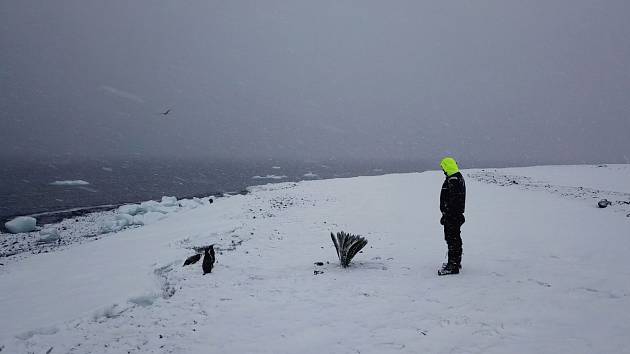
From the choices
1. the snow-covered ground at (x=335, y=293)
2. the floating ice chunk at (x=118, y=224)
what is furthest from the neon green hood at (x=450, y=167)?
the floating ice chunk at (x=118, y=224)

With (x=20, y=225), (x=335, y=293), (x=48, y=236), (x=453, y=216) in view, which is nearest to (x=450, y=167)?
(x=453, y=216)

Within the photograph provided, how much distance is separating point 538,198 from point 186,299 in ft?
70.1

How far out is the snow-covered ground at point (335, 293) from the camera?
539 centimetres

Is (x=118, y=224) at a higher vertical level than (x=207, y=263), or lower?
lower

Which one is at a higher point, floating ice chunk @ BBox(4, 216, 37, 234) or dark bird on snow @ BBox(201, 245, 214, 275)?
dark bird on snow @ BBox(201, 245, 214, 275)

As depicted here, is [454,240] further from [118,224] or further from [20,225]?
[20,225]

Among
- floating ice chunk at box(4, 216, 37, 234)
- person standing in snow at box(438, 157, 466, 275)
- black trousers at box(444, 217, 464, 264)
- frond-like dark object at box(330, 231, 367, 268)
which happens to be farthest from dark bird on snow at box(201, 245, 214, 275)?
floating ice chunk at box(4, 216, 37, 234)

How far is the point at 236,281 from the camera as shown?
8750 millimetres

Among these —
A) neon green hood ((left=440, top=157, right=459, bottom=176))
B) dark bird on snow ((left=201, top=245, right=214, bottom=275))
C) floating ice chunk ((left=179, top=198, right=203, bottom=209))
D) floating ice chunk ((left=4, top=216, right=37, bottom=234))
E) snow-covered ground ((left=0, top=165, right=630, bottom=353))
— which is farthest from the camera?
Answer: floating ice chunk ((left=179, top=198, right=203, bottom=209))

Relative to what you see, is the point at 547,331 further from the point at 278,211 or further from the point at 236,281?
the point at 278,211

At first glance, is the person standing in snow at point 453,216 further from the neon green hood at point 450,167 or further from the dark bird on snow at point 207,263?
the dark bird on snow at point 207,263

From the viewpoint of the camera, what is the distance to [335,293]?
7.46m

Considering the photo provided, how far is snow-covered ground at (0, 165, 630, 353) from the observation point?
5.39 meters

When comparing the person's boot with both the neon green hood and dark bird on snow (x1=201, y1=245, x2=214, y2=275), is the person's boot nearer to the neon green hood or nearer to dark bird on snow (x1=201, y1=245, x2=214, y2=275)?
the neon green hood
